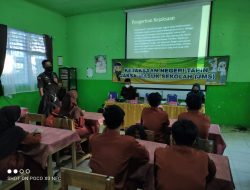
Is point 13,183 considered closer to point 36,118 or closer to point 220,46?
point 36,118

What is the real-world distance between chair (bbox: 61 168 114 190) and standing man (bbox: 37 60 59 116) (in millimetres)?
2848

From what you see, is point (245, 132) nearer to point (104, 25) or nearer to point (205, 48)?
point (205, 48)

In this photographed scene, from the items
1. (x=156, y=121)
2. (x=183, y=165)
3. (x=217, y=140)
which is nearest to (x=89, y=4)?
(x=156, y=121)

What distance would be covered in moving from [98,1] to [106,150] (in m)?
4.52

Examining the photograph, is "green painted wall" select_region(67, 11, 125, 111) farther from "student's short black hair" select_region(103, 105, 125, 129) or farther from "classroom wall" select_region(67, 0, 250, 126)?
"student's short black hair" select_region(103, 105, 125, 129)

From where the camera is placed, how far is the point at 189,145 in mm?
1259

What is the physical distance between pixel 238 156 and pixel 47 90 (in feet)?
11.8

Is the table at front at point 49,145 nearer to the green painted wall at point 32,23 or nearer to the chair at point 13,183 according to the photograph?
the chair at point 13,183

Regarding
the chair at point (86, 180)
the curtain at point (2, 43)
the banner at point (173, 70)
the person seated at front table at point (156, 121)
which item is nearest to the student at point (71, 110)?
the person seated at front table at point (156, 121)

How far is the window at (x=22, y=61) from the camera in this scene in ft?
14.8

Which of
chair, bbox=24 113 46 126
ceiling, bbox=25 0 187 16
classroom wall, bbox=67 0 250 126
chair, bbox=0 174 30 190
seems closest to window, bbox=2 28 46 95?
ceiling, bbox=25 0 187 16

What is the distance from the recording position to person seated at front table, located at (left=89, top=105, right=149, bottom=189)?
1413mm

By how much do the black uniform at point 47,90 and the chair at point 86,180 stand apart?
9.34ft

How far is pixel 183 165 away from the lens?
3.88 feet
